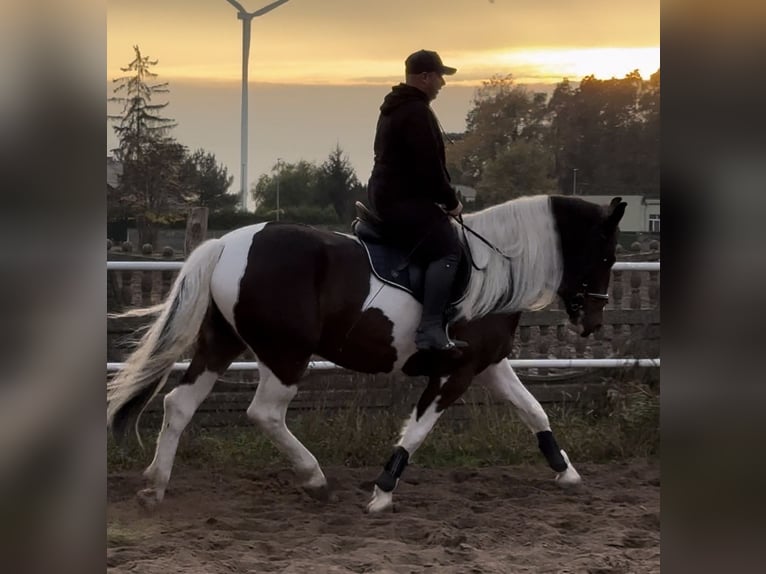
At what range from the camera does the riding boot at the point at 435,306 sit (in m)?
4.02

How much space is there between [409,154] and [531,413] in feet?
4.98

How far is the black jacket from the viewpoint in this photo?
159 inches

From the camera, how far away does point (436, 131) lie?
4082 mm

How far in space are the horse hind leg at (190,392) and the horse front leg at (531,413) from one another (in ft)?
4.34

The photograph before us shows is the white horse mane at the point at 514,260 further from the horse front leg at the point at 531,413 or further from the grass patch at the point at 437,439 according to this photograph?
the grass patch at the point at 437,439

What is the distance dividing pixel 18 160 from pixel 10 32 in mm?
122

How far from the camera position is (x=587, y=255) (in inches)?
173

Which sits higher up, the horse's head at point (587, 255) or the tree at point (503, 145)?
the tree at point (503, 145)

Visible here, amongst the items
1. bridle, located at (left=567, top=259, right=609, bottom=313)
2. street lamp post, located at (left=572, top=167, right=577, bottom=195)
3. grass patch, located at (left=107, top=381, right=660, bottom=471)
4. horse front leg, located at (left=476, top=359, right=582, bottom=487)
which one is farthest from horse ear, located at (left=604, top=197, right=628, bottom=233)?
street lamp post, located at (left=572, top=167, right=577, bottom=195)

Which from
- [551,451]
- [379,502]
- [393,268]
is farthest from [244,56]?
[551,451]

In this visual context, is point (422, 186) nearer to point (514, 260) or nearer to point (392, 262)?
point (392, 262)

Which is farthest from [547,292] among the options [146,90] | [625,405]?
[146,90]

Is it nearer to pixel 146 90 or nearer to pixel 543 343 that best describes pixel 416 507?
pixel 543 343

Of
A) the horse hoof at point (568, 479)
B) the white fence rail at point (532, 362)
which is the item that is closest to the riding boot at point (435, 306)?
the horse hoof at point (568, 479)
